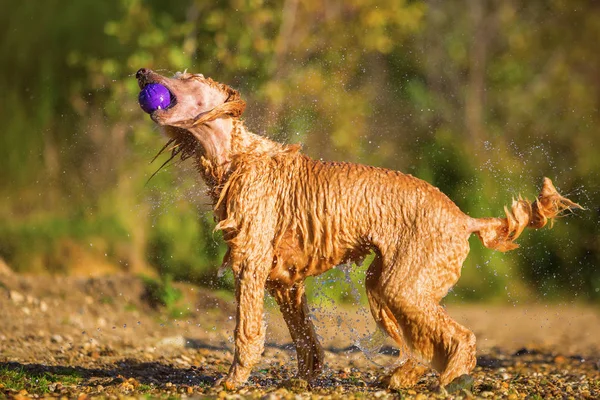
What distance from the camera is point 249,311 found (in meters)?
6.18

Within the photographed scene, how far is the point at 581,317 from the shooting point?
11.7 m

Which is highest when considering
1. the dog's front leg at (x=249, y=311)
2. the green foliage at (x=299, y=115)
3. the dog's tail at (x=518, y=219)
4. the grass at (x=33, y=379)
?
the green foliage at (x=299, y=115)

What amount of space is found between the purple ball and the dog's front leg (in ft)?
4.12

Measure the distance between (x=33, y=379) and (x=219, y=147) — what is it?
2.48m

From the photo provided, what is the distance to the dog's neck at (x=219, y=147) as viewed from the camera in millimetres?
6344

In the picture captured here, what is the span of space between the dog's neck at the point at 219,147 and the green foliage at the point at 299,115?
179 inches

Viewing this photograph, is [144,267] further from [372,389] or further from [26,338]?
[372,389]

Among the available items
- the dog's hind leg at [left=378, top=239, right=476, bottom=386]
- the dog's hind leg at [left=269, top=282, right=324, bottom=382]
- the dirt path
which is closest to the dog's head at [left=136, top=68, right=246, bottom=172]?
the dog's hind leg at [left=269, top=282, right=324, bottom=382]

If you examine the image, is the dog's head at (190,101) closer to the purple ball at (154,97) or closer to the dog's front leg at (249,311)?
the purple ball at (154,97)

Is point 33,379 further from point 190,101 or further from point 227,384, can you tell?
point 190,101

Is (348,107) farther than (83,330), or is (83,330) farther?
(348,107)

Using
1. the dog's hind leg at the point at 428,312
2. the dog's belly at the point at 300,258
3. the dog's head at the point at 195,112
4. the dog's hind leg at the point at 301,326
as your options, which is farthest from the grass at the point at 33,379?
the dog's hind leg at the point at 428,312

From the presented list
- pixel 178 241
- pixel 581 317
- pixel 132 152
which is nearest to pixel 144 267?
pixel 178 241

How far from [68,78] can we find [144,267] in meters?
3.20
